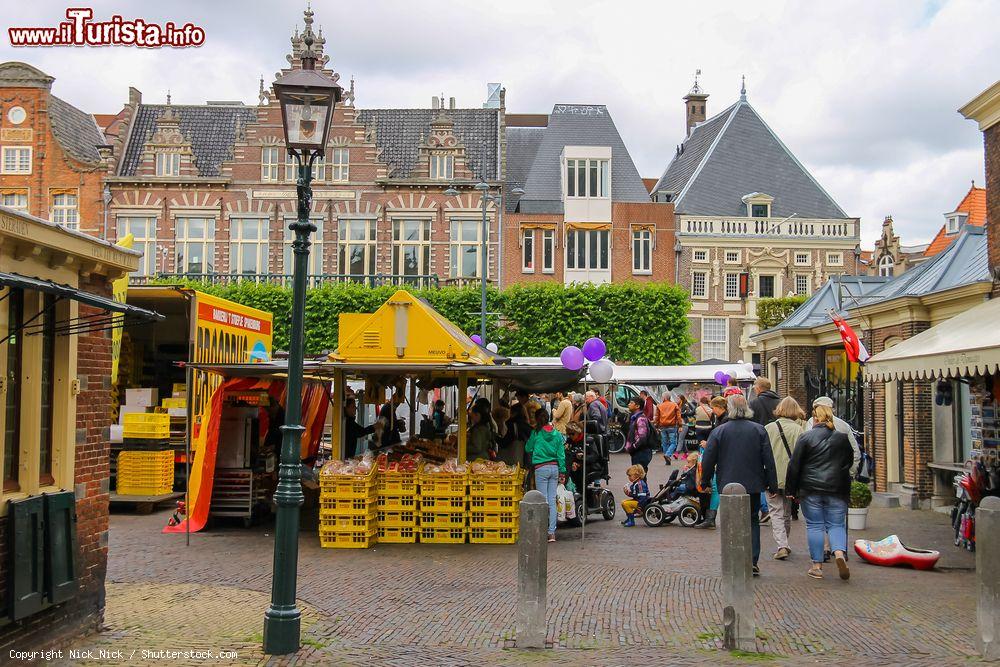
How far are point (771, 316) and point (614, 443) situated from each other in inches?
570

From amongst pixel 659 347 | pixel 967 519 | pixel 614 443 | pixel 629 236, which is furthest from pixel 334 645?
pixel 629 236

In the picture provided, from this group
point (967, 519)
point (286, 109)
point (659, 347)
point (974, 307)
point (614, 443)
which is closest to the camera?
point (286, 109)

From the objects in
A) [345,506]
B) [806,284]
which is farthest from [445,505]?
[806,284]

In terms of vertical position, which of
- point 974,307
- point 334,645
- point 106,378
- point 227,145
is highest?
point 227,145

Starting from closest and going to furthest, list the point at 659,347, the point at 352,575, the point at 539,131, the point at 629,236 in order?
the point at 352,575, the point at 659,347, the point at 629,236, the point at 539,131

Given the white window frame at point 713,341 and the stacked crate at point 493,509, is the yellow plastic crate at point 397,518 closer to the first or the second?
the stacked crate at point 493,509

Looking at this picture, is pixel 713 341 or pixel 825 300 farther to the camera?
pixel 713 341

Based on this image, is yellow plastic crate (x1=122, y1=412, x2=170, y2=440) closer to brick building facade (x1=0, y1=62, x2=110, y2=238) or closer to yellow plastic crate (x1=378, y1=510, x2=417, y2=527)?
yellow plastic crate (x1=378, y1=510, x2=417, y2=527)

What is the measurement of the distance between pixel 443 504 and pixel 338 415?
6.39 ft

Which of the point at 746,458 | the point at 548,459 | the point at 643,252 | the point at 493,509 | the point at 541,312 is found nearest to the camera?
the point at 746,458

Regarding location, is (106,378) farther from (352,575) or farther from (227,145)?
(227,145)

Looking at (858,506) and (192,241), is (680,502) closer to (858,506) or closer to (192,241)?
(858,506)

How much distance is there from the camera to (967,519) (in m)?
11.7

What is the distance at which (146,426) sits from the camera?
16328mm
